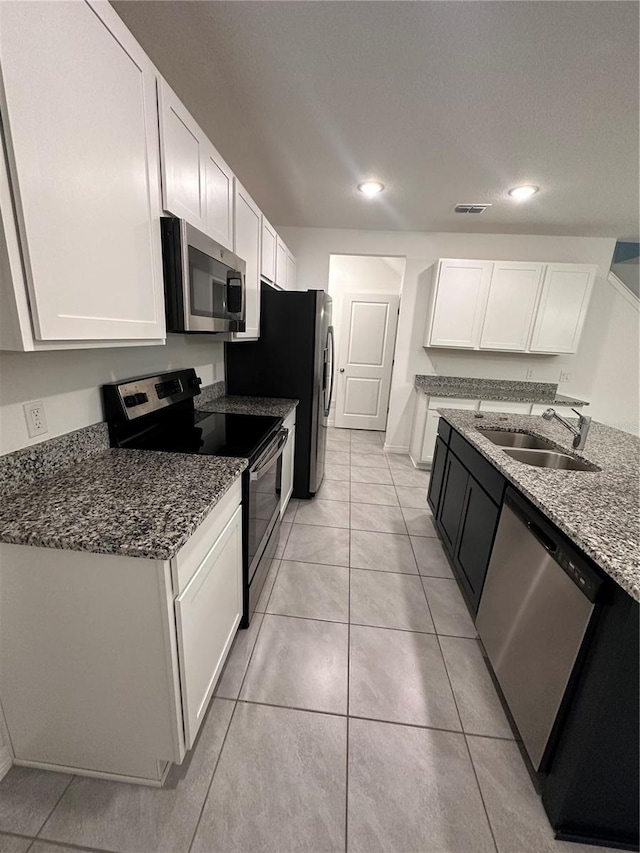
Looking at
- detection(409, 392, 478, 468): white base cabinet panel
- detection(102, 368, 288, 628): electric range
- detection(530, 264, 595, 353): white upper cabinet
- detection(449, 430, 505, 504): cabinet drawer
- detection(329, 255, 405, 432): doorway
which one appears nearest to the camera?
detection(102, 368, 288, 628): electric range

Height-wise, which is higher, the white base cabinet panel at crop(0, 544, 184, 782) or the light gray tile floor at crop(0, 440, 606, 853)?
the white base cabinet panel at crop(0, 544, 184, 782)

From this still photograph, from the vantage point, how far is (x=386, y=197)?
282cm

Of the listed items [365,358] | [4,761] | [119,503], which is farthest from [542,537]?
[365,358]

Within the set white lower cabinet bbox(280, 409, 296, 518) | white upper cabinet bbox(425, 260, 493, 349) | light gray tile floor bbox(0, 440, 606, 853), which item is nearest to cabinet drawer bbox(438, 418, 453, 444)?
light gray tile floor bbox(0, 440, 606, 853)

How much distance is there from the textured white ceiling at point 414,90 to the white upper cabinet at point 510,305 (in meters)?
0.75

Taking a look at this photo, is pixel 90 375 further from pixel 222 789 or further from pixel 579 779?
pixel 579 779

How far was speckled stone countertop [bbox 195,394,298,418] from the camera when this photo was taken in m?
2.21

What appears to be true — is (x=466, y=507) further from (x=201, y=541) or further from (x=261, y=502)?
(x=201, y=541)

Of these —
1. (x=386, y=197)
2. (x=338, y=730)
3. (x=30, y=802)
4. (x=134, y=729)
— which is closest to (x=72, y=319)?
(x=134, y=729)

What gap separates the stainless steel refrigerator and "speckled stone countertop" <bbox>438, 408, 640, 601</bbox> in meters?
1.13

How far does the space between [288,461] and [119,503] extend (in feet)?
5.27

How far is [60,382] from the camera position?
1207mm

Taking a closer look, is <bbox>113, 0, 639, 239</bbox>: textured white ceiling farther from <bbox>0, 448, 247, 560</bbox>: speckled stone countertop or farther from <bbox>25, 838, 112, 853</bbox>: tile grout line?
<bbox>25, 838, 112, 853</bbox>: tile grout line

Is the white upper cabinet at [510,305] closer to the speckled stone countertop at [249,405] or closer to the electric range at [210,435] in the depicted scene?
the speckled stone countertop at [249,405]
